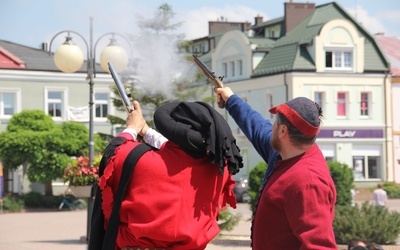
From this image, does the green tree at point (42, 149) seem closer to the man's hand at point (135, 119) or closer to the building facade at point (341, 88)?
the building facade at point (341, 88)

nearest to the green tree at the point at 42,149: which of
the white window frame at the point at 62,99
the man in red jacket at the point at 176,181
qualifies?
the white window frame at the point at 62,99

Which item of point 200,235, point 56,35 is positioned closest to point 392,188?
point 56,35

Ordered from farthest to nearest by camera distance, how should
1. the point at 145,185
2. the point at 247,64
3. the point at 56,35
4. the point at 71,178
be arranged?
the point at 247,64 → the point at 56,35 → the point at 71,178 → the point at 145,185

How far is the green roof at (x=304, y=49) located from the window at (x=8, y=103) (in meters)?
14.4

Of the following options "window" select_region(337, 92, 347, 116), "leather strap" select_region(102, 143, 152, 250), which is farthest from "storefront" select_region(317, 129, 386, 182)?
"leather strap" select_region(102, 143, 152, 250)

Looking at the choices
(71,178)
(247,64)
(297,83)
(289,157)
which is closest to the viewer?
(289,157)

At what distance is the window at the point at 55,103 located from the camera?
43500mm

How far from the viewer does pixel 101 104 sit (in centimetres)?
4388

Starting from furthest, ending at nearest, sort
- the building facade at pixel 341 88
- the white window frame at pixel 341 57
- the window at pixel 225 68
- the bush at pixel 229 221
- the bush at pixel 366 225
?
the window at pixel 225 68
the white window frame at pixel 341 57
the building facade at pixel 341 88
the bush at pixel 229 221
the bush at pixel 366 225

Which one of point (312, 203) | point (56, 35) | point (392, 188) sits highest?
point (56, 35)

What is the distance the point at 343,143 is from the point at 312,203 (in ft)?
149

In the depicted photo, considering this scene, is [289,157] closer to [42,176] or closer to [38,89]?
[42,176]

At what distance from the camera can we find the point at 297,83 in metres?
48.0

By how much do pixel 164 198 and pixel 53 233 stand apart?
62.5ft
